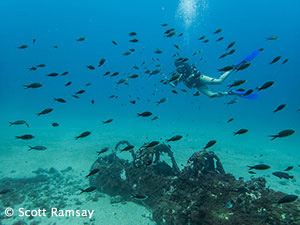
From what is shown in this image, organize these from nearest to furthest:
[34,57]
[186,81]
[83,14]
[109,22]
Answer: [186,81]
[83,14]
[109,22]
[34,57]

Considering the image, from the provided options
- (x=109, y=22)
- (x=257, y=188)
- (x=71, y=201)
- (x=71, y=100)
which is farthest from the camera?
(x=71, y=100)

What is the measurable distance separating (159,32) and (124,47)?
3812 centimetres

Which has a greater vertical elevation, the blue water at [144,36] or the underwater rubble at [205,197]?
the blue water at [144,36]

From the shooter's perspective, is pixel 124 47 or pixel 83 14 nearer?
pixel 83 14

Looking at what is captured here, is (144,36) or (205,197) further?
(144,36)

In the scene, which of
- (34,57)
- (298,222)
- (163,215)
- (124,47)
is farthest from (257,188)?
(34,57)

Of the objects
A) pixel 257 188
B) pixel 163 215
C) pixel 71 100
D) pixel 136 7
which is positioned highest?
pixel 136 7

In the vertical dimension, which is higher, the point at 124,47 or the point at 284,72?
the point at 124,47

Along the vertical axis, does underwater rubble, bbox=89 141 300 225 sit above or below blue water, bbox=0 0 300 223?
below

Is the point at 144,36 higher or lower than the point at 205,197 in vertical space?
higher

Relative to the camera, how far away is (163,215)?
578cm

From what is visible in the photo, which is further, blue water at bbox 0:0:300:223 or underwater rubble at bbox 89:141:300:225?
blue water at bbox 0:0:300:223

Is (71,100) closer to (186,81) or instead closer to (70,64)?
(70,64)

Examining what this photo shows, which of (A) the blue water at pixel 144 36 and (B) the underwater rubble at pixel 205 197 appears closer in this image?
(B) the underwater rubble at pixel 205 197
